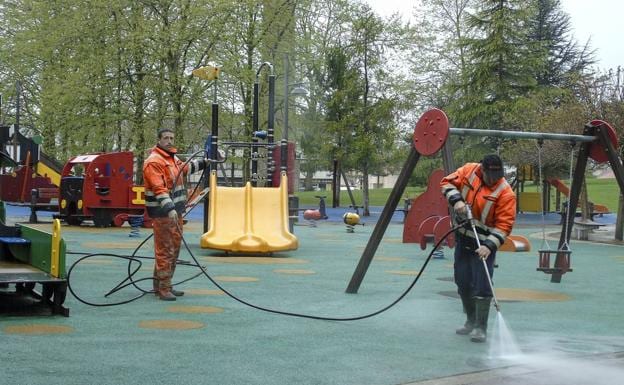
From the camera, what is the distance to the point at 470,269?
6758mm

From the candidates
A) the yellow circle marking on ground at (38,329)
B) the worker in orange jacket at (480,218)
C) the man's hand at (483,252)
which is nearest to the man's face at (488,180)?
the worker in orange jacket at (480,218)

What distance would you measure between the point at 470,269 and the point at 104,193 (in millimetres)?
15091

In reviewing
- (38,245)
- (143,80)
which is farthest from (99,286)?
(143,80)

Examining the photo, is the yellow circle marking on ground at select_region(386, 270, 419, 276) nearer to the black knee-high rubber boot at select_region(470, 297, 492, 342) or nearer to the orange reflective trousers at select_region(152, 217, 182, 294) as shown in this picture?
the orange reflective trousers at select_region(152, 217, 182, 294)

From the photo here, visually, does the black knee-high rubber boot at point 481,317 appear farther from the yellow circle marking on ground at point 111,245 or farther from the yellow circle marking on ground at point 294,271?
the yellow circle marking on ground at point 111,245

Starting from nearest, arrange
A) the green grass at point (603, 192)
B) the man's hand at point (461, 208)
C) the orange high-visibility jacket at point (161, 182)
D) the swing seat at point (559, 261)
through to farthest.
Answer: the man's hand at point (461, 208) → the orange high-visibility jacket at point (161, 182) → the swing seat at point (559, 261) → the green grass at point (603, 192)

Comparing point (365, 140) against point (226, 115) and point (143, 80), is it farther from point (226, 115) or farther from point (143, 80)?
point (143, 80)

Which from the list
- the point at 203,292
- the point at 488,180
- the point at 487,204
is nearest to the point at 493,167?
the point at 488,180

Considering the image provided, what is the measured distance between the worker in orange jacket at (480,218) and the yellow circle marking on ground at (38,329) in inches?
135

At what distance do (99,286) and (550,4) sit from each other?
39547mm

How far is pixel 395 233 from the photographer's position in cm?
2159

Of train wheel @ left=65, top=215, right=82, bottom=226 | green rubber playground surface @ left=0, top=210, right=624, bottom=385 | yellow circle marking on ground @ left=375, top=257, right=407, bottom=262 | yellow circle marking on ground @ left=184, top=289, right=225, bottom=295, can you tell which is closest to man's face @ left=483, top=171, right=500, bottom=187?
green rubber playground surface @ left=0, top=210, right=624, bottom=385

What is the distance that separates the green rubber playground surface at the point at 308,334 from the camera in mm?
5160

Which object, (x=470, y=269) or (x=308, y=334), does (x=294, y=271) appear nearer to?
(x=308, y=334)
